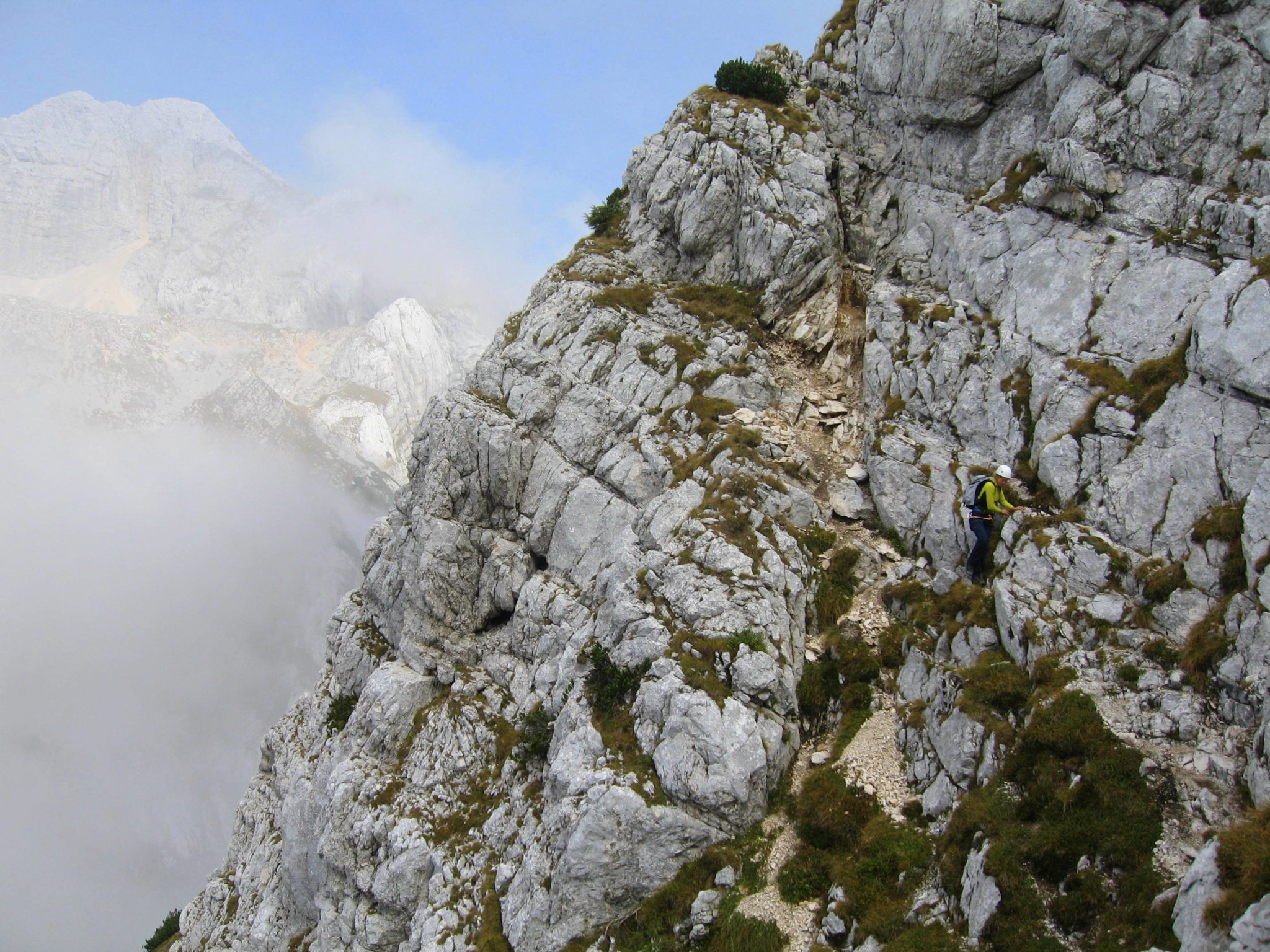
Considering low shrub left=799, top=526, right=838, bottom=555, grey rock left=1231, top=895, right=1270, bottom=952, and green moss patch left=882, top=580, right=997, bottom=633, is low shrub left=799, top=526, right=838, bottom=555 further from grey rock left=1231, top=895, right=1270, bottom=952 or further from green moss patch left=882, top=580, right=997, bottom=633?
grey rock left=1231, top=895, right=1270, bottom=952

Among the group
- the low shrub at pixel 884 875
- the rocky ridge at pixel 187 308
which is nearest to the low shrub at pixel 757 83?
the low shrub at pixel 884 875

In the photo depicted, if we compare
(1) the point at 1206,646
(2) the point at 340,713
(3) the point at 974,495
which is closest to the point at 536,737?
(2) the point at 340,713

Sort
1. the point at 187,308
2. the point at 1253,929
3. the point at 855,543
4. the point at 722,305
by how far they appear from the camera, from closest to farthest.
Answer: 1. the point at 1253,929
2. the point at 855,543
3. the point at 722,305
4. the point at 187,308

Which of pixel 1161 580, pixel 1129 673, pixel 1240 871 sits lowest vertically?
pixel 1240 871

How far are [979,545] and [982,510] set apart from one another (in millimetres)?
1187

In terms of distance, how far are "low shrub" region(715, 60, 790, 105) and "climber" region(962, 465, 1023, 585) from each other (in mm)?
29240

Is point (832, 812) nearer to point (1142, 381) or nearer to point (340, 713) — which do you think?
point (1142, 381)

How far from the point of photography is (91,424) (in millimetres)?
137125

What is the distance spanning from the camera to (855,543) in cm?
2477

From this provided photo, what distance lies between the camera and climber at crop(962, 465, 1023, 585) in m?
20.7

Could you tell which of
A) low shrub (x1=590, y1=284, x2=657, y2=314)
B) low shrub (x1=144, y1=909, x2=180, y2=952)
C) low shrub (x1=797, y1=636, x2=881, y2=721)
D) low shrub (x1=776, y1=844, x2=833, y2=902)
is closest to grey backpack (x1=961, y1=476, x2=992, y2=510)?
low shrub (x1=797, y1=636, x2=881, y2=721)

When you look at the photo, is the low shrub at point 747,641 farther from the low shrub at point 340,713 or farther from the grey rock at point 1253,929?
the low shrub at point 340,713

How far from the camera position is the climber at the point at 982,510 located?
20.7 metres

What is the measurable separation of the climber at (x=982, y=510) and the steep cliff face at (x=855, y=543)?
804mm
